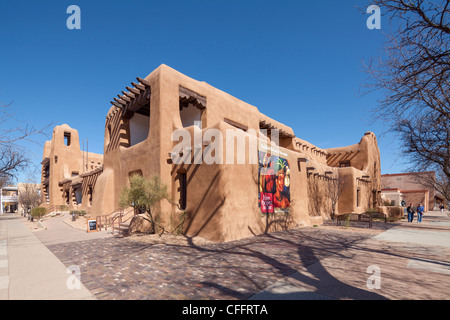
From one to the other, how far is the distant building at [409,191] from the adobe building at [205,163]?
28.0 m

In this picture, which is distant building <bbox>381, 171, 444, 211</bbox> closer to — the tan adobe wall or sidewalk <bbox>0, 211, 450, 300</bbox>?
the tan adobe wall

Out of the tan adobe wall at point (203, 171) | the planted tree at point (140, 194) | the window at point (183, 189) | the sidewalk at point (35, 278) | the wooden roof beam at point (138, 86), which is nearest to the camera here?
the sidewalk at point (35, 278)

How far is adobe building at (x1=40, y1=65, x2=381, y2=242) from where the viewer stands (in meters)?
10.3

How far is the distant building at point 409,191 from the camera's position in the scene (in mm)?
40656

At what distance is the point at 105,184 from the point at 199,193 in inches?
411

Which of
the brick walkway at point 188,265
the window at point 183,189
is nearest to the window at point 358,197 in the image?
the brick walkway at point 188,265

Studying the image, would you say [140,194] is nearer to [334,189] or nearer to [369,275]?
[369,275]

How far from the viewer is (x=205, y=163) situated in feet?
34.9

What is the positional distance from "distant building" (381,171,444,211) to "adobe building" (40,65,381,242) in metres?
28.0

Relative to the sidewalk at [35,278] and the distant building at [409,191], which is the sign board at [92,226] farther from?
the distant building at [409,191]

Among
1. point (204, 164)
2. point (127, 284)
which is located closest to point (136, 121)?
point (204, 164)

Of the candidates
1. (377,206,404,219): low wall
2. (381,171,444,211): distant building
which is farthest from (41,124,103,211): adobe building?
(381,171,444,211): distant building
